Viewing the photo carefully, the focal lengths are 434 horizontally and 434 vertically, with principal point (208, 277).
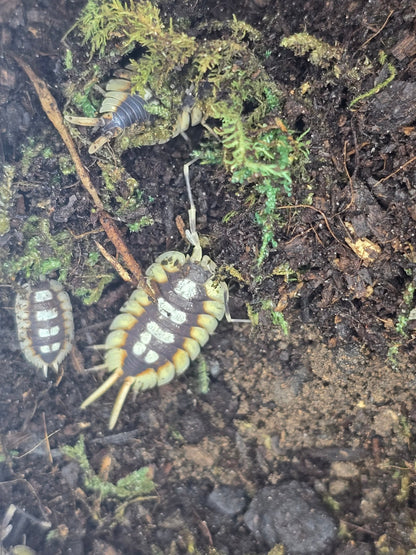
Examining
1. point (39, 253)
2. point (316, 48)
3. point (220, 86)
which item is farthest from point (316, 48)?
point (39, 253)

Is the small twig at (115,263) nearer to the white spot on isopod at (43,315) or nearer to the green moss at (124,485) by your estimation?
the white spot on isopod at (43,315)

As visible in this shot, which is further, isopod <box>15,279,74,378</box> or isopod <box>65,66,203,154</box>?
isopod <box>15,279,74,378</box>

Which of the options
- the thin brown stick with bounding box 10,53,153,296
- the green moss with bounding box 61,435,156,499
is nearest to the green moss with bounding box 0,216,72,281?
the thin brown stick with bounding box 10,53,153,296

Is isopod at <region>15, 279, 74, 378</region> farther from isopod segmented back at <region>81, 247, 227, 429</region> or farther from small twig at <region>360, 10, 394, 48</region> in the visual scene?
small twig at <region>360, 10, 394, 48</region>

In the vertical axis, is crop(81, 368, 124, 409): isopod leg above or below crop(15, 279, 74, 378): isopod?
below

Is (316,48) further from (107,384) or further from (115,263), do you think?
(107,384)

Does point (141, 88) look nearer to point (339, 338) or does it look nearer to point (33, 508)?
point (339, 338)
